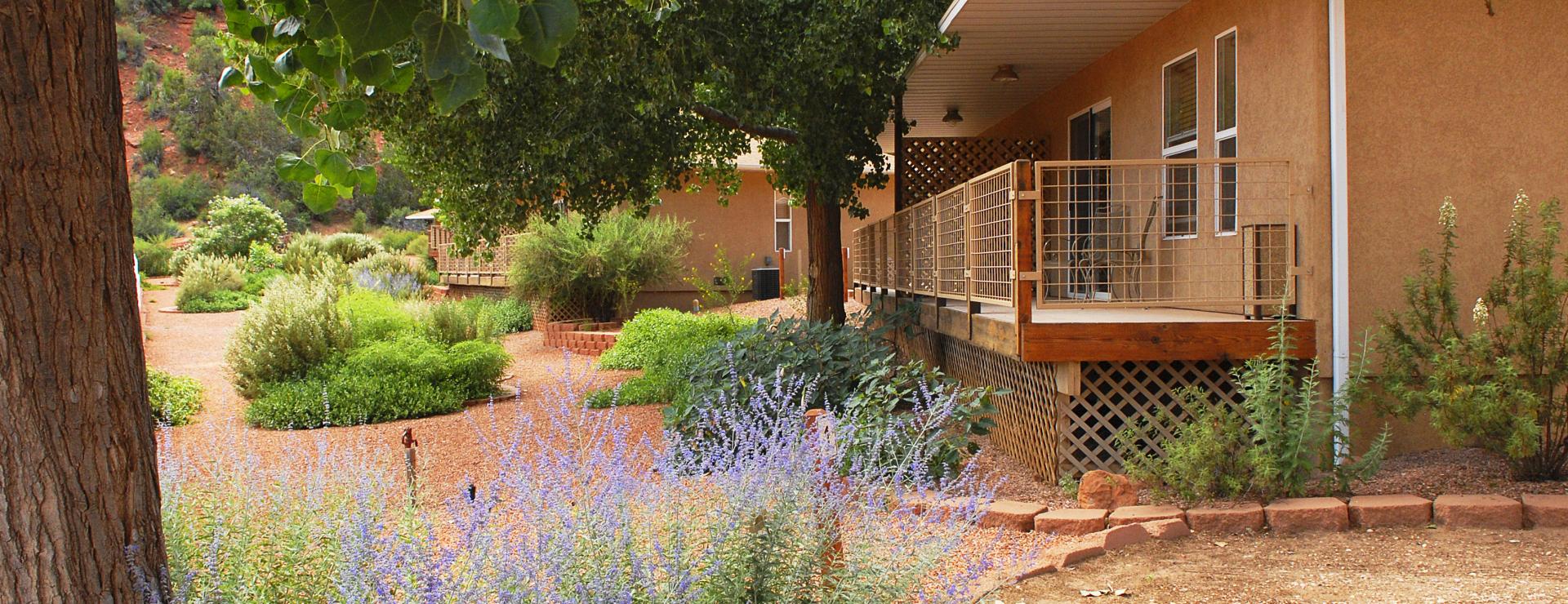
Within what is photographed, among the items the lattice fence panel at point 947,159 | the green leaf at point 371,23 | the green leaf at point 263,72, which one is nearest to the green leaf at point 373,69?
the green leaf at point 371,23

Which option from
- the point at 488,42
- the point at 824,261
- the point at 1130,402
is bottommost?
the point at 1130,402

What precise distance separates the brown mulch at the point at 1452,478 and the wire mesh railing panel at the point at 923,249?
3869mm

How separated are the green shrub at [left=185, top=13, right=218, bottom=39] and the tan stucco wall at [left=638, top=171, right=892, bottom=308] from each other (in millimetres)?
48462

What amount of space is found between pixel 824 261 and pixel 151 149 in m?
54.5

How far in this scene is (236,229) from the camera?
113 feet

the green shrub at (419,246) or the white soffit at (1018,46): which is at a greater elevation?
the white soffit at (1018,46)

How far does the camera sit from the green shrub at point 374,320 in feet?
42.5

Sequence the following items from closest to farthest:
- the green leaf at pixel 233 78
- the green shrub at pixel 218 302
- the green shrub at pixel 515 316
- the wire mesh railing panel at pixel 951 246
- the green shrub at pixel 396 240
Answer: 1. the green leaf at pixel 233 78
2. the wire mesh railing panel at pixel 951 246
3. the green shrub at pixel 515 316
4. the green shrub at pixel 218 302
5. the green shrub at pixel 396 240

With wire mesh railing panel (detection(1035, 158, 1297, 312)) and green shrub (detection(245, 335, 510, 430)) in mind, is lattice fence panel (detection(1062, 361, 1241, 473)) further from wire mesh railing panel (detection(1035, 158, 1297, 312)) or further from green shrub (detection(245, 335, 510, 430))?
green shrub (detection(245, 335, 510, 430))

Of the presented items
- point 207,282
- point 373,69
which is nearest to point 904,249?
point 373,69

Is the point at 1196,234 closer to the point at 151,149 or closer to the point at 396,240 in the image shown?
the point at 396,240

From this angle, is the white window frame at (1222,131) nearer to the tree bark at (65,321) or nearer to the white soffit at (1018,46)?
the white soffit at (1018,46)

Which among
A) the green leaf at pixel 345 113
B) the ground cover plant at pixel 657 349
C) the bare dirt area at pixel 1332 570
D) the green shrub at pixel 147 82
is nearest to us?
the green leaf at pixel 345 113

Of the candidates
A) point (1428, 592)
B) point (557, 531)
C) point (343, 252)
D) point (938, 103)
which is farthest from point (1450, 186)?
point (343, 252)
